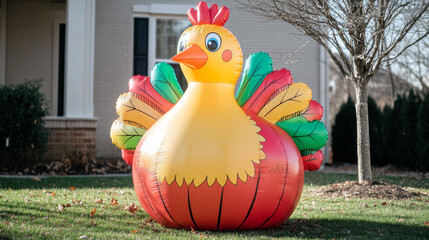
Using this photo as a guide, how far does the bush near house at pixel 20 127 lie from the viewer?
32.1 ft

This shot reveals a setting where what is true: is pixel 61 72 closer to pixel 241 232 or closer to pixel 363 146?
pixel 363 146

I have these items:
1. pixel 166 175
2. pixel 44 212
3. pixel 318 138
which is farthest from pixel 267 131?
pixel 44 212

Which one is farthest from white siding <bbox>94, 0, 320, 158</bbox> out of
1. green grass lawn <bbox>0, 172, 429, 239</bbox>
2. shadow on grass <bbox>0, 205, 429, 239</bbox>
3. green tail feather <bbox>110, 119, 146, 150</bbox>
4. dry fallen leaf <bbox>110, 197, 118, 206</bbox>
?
green tail feather <bbox>110, 119, 146, 150</bbox>

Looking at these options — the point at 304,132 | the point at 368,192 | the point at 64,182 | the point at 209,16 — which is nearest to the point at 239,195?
the point at 304,132

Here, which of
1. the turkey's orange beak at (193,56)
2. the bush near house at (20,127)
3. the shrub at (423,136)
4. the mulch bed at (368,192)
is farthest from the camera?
the shrub at (423,136)

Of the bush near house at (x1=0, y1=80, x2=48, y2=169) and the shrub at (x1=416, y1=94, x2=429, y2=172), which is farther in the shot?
the shrub at (x1=416, y1=94, x2=429, y2=172)

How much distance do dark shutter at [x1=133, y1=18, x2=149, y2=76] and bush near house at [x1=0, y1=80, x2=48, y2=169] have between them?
10.2ft

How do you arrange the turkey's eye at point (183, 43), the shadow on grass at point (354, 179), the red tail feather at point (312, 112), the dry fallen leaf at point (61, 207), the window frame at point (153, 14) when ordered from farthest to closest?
the window frame at point (153, 14) → the shadow on grass at point (354, 179) → the dry fallen leaf at point (61, 207) → the red tail feather at point (312, 112) → the turkey's eye at point (183, 43)

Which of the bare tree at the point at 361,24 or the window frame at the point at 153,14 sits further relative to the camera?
the window frame at the point at 153,14

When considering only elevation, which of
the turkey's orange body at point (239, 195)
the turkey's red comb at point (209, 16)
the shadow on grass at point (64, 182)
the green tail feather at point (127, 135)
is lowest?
the shadow on grass at point (64, 182)

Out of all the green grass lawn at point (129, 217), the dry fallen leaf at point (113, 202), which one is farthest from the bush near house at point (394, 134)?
the dry fallen leaf at point (113, 202)

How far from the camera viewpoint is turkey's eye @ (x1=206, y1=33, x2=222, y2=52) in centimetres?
483

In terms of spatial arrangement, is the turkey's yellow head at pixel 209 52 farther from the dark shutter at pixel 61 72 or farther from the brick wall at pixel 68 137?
the dark shutter at pixel 61 72

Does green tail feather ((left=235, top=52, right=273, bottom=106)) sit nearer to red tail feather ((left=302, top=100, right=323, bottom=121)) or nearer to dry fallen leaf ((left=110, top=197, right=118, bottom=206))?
red tail feather ((left=302, top=100, right=323, bottom=121))
